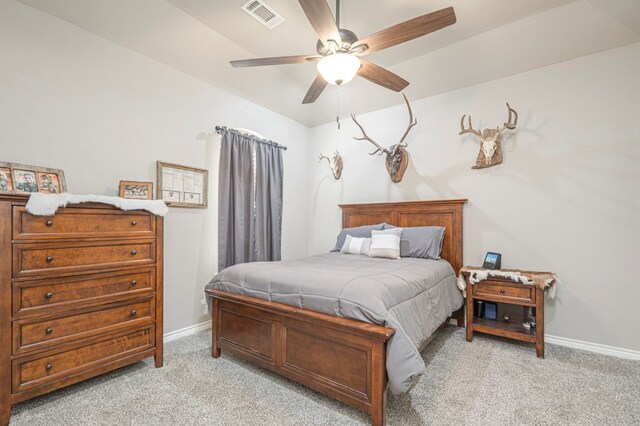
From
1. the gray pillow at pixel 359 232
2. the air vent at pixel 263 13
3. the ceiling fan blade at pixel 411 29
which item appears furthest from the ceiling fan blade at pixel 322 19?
the gray pillow at pixel 359 232

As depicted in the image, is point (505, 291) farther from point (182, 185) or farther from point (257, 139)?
point (182, 185)

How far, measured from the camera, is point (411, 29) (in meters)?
1.88

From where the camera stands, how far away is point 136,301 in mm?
2258

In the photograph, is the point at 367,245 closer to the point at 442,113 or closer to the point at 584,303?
the point at 442,113

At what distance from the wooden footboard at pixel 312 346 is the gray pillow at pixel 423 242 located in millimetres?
1741

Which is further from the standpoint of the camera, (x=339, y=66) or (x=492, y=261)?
(x=492, y=261)

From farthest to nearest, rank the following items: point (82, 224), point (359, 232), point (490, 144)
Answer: point (359, 232)
point (490, 144)
point (82, 224)

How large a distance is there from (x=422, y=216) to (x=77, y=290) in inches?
132

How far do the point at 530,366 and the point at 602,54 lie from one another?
2861 mm

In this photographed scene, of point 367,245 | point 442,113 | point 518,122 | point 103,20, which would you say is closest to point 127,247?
point 103,20

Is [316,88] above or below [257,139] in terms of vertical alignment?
above

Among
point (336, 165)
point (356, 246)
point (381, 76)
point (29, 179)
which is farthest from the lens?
point (336, 165)

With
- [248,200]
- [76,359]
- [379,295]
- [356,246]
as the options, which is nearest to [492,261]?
[356,246]

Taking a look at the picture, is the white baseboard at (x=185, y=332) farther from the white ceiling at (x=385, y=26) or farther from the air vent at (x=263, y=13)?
the air vent at (x=263, y=13)
